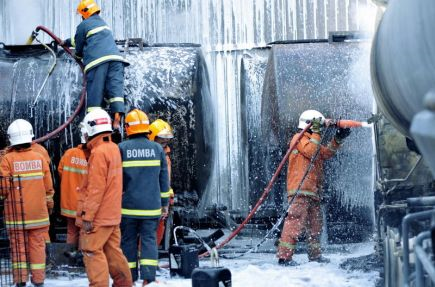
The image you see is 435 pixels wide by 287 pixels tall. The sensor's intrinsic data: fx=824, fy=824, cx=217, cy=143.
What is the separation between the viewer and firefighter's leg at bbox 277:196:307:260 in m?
8.73

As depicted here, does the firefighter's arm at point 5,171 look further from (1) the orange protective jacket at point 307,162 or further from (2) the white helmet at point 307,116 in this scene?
(2) the white helmet at point 307,116

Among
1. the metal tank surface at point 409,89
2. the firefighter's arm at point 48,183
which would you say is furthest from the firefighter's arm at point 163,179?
the metal tank surface at point 409,89

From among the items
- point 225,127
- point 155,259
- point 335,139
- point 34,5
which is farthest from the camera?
point 34,5

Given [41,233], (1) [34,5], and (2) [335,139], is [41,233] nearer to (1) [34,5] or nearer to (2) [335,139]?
(2) [335,139]

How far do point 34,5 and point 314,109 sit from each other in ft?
25.4

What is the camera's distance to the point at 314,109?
9547 mm

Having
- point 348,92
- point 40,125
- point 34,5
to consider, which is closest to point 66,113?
point 40,125

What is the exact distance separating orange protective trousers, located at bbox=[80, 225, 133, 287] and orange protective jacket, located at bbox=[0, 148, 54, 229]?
98 cm

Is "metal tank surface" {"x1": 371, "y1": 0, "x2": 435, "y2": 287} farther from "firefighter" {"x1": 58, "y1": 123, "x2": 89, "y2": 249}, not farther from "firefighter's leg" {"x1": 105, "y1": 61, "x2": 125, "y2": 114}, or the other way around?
"firefighter" {"x1": 58, "y1": 123, "x2": 89, "y2": 249}

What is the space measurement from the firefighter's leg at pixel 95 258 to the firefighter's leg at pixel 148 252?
56cm

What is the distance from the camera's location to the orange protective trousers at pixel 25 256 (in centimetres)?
755

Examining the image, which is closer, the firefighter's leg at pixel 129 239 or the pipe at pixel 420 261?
the pipe at pixel 420 261

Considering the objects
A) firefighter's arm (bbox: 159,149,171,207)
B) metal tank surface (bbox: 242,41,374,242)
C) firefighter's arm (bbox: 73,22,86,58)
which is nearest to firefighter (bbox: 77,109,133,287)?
firefighter's arm (bbox: 159,149,171,207)

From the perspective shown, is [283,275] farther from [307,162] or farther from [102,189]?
[102,189]
